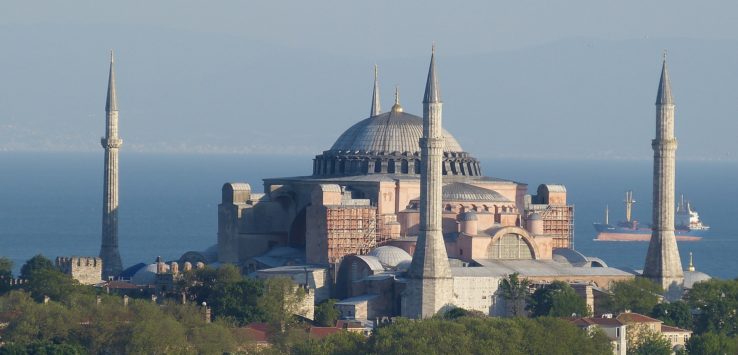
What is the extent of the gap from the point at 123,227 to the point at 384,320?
8001 cm

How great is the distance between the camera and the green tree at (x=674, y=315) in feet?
264

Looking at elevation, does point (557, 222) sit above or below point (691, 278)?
above

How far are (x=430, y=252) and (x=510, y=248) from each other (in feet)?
23.4

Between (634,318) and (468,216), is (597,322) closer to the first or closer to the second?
(634,318)

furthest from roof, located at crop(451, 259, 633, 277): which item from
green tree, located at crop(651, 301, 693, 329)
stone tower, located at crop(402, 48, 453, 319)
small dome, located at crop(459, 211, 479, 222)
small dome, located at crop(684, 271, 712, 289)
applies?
green tree, located at crop(651, 301, 693, 329)

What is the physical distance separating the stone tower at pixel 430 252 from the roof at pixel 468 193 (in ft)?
22.5

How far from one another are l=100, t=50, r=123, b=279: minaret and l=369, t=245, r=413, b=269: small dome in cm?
1247

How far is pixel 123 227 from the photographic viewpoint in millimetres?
156500

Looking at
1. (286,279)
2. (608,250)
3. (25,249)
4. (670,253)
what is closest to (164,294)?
(286,279)

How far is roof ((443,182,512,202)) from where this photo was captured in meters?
89.7

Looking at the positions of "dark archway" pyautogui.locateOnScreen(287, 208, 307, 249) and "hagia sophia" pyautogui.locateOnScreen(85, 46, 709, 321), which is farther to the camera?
"dark archway" pyautogui.locateOnScreen(287, 208, 307, 249)

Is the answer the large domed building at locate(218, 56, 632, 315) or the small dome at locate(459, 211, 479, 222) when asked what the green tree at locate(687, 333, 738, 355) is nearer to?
the large domed building at locate(218, 56, 632, 315)

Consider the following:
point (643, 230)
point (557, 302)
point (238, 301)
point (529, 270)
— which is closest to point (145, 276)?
point (238, 301)

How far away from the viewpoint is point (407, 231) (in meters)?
89.5
